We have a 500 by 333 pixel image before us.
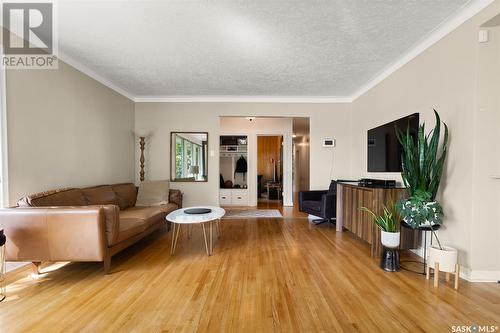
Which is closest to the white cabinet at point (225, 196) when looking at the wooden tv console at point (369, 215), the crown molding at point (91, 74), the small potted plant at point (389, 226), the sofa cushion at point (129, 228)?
the crown molding at point (91, 74)

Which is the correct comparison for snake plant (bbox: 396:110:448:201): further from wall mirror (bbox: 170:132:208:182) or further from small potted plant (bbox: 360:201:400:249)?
wall mirror (bbox: 170:132:208:182)

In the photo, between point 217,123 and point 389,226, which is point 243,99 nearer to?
point 217,123

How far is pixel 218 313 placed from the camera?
61.1 inches

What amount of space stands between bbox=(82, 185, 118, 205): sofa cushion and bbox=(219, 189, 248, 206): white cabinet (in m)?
3.10

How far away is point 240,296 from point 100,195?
2.53 m

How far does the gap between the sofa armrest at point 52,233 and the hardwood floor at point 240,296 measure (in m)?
0.27

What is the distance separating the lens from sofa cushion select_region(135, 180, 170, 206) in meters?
3.74

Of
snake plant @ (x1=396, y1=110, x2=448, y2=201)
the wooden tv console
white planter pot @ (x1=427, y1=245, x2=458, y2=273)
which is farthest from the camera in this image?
the wooden tv console

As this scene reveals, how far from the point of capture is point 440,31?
2250mm

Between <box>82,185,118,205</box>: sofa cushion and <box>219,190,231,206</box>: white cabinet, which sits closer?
<box>82,185,118,205</box>: sofa cushion

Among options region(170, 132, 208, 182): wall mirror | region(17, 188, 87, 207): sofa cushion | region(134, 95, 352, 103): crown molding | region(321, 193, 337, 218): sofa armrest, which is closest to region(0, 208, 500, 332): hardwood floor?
region(17, 188, 87, 207): sofa cushion

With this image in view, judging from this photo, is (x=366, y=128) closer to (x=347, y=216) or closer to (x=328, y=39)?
(x=347, y=216)

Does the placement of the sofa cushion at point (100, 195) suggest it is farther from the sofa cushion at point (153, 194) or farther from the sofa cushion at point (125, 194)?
the sofa cushion at point (153, 194)

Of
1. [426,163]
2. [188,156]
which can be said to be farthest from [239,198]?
[426,163]
